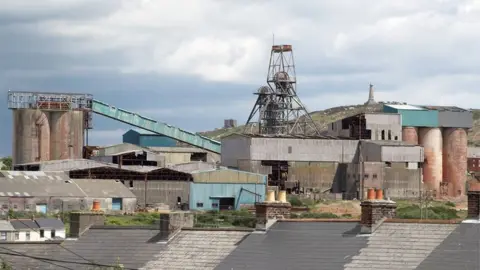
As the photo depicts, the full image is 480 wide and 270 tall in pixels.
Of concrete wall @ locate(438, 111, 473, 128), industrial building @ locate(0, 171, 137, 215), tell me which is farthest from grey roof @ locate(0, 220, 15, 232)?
concrete wall @ locate(438, 111, 473, 128)

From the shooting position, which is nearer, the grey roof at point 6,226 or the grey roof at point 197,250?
the grey roof at point 197,250

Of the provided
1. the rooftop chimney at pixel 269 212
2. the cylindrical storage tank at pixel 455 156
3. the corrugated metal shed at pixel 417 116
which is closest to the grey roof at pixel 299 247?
the rooftop chimney at pixel 269 212

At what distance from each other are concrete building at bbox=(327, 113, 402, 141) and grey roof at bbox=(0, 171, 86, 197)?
3767cm

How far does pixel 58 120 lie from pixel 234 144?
→ 19.3 meters

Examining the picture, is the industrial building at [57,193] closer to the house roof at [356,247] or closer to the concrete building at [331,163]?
the concrete building at [331,163]

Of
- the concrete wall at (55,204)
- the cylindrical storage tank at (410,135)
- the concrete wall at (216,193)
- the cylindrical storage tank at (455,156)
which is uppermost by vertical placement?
the cylindrical storage tank at (410,135)

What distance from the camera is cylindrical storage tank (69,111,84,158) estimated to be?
130m

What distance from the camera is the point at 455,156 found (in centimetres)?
14038

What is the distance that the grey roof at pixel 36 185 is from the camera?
343 feet

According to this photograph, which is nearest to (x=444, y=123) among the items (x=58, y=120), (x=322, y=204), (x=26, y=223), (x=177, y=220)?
(x=322, y=204)

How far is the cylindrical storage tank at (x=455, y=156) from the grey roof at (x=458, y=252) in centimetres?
11064

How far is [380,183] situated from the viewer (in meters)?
126

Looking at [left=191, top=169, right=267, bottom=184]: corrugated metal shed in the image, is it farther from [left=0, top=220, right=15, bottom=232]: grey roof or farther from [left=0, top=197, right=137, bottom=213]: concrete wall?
[left=0, top=220, right=15, bottom=232]: grey roof

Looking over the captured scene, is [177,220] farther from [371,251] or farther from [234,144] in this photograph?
[234,144]
